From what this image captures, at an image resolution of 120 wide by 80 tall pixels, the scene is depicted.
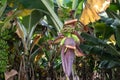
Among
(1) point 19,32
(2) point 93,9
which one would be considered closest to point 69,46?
(2) point 93,9

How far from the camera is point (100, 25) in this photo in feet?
5.02

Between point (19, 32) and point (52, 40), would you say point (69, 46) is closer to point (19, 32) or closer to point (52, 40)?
point (52, 40)

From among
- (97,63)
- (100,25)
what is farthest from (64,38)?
(97,63)

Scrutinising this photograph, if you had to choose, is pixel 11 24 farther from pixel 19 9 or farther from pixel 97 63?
pixel 97 63

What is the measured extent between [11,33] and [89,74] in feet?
1.70

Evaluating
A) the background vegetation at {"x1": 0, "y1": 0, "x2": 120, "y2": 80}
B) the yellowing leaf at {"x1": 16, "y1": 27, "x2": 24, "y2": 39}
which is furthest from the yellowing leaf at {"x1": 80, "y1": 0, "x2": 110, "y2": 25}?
the yellowing leaf at {"x1": 16, "y1": 27, "x2": 24, "y2": 39}

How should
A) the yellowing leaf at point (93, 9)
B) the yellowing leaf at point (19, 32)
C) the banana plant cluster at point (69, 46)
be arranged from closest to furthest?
the banana plant cluster at point (69, 46) < the yellowing leaf at point (93, 9) < the yellowing leaf at point (19, 32)

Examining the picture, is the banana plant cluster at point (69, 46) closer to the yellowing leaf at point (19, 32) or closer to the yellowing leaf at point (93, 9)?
the yellowing leaf at point (93, 9)

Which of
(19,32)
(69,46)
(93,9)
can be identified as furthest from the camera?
(19,32)

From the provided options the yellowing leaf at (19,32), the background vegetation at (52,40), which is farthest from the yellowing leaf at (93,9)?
the yellowing leaf at (19,32)

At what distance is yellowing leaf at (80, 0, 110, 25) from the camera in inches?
42.1

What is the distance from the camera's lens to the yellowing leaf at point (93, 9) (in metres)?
1.07

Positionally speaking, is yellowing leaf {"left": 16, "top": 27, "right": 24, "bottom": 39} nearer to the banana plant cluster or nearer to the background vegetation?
the background vegetation

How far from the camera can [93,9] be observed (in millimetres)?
1085
